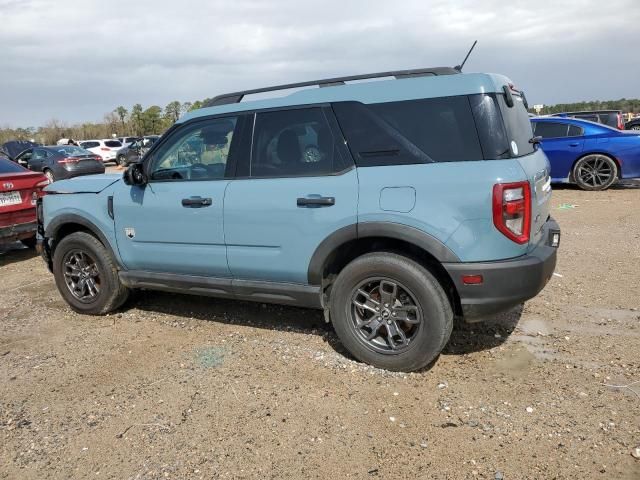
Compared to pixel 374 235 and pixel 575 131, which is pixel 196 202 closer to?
pixel 374 235

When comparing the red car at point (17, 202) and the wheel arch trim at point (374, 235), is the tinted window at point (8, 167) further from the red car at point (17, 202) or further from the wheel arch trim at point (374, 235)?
the wheel arch trim at point (374, 235)

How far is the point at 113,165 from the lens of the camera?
3028cm

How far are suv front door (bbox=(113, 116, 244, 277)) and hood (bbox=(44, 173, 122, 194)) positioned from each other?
0.29 m

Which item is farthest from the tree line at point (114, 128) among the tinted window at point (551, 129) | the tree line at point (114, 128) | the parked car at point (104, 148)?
the tinted window at point (551, 129)

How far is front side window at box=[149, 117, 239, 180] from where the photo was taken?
4195 millimetres

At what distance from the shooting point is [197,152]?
4.39m

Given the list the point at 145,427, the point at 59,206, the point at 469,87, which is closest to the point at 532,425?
the point at 469,87

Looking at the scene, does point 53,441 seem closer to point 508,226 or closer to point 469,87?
point 508,226

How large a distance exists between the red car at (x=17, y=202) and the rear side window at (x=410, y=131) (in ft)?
18.9

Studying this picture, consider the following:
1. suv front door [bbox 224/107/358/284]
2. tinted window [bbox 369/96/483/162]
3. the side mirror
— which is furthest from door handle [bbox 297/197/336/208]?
the side mirror

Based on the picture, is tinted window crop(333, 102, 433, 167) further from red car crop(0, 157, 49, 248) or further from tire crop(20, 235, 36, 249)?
tire crop(20, 235, 36, 249)

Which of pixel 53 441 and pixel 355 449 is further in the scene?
pixel 53 441

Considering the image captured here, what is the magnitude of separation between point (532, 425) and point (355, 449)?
103 cm

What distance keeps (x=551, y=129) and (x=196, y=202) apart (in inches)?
364
